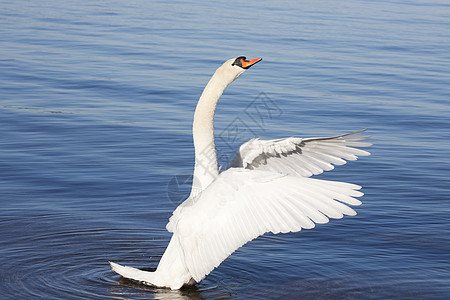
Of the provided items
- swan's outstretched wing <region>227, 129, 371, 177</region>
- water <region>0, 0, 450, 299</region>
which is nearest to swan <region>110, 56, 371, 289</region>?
swan's outstretched wing <region>227, 129, 371, 177</region>

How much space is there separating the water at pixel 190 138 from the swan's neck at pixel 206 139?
3.75 ft

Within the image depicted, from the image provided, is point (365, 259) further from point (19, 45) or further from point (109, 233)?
point (19, 45)

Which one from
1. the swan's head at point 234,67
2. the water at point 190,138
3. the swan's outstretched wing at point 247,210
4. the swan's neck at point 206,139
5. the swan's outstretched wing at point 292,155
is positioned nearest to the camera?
the swan's outstretched wing at point 247,210

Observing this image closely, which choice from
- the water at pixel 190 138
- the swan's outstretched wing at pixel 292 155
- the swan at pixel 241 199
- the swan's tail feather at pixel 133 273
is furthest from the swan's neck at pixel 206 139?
the water at pixel 190 138

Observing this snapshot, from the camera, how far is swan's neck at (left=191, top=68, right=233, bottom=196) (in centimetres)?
734

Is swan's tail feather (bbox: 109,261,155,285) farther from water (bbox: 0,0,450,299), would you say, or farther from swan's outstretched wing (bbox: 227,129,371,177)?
swan's outstretched wing (bbox: 227,129,371,177)

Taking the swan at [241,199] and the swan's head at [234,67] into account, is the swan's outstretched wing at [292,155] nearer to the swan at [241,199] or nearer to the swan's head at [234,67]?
the swan at [241,199]

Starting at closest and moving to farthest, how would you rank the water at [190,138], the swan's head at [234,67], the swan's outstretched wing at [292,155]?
the swan's outstretched wing at [292,155] < the swan's head at [234,67] < the water at [190,138]

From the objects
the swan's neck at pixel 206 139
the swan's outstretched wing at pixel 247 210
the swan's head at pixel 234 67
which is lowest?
the swan's outstretched wing at pixel 247 210

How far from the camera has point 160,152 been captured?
12.5 m

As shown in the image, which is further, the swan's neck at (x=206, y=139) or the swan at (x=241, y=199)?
the swan's neck at (x=206, y=139)

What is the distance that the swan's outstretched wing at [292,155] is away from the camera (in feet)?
24.6

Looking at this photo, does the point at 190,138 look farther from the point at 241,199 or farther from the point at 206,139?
the point at 241,199

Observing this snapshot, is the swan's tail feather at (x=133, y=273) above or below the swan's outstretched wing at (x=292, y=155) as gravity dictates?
below
